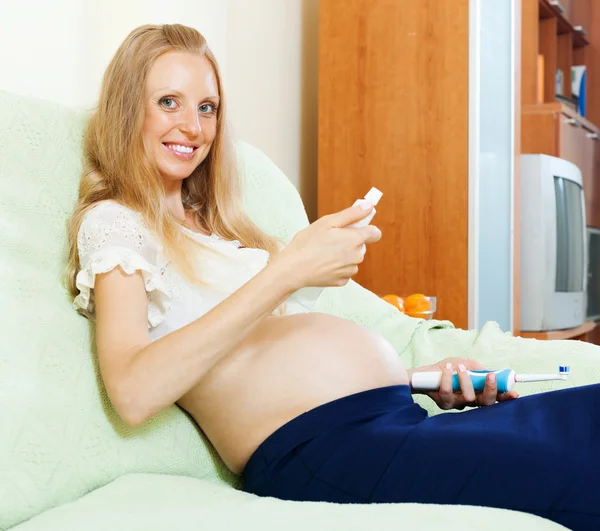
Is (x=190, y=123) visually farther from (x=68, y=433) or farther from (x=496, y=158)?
(x=496, y=158)

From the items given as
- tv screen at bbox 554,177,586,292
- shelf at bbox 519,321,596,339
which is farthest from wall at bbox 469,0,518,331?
tv screen at bbox 554,177,586,292

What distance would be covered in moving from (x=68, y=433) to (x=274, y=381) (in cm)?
28

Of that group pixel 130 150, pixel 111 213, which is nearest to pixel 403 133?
pixel 130 150

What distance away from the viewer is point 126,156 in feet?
4.25

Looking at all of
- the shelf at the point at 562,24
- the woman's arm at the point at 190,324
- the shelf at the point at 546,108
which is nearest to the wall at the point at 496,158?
the shelf at the point at 546,108

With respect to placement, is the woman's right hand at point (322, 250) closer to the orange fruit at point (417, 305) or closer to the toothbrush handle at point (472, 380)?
the toothbrush handle at point (472, 380)

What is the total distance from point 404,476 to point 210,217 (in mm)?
668

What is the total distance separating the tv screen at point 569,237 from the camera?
11.5ft

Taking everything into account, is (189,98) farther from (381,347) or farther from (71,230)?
(381,347)

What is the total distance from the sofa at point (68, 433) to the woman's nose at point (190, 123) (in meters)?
0.16

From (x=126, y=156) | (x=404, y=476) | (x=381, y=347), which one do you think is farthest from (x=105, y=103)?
(x=404, y=476)

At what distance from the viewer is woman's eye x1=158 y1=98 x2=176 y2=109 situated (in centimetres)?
134

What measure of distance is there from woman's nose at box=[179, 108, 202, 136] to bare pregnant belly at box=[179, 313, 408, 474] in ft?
1.15

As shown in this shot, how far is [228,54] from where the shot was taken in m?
2.61
